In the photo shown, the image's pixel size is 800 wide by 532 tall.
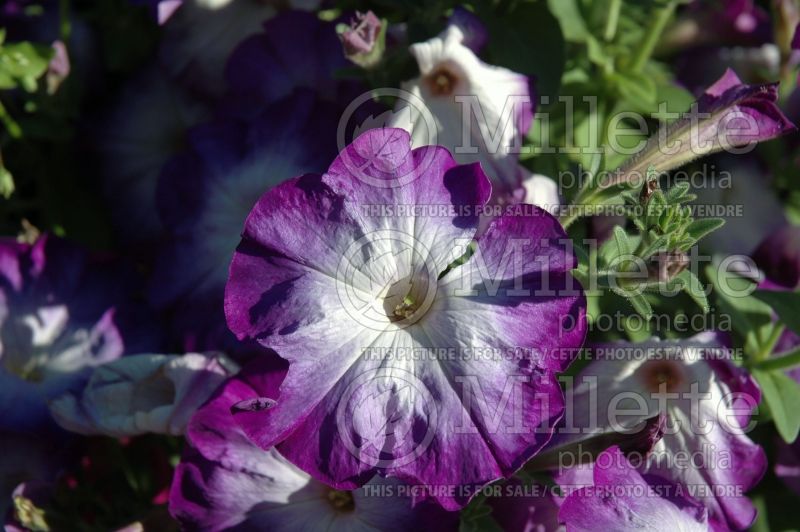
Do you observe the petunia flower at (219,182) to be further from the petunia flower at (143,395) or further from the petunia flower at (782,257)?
the petunia flower at (782,257)

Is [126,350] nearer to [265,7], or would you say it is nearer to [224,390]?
[224,390]

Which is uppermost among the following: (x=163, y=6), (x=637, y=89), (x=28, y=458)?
(x=163, y=6)

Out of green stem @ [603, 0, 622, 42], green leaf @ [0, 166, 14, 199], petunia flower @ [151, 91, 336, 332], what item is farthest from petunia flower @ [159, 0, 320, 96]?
green stem @ [603, 0, 622, 42]

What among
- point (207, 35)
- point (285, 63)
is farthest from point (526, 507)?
point (207, 35)

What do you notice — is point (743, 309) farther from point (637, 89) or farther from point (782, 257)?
point (637, 89)

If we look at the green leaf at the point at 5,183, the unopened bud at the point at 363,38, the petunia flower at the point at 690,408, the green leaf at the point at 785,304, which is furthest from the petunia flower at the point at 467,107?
the green leaf at the point at 5,183
